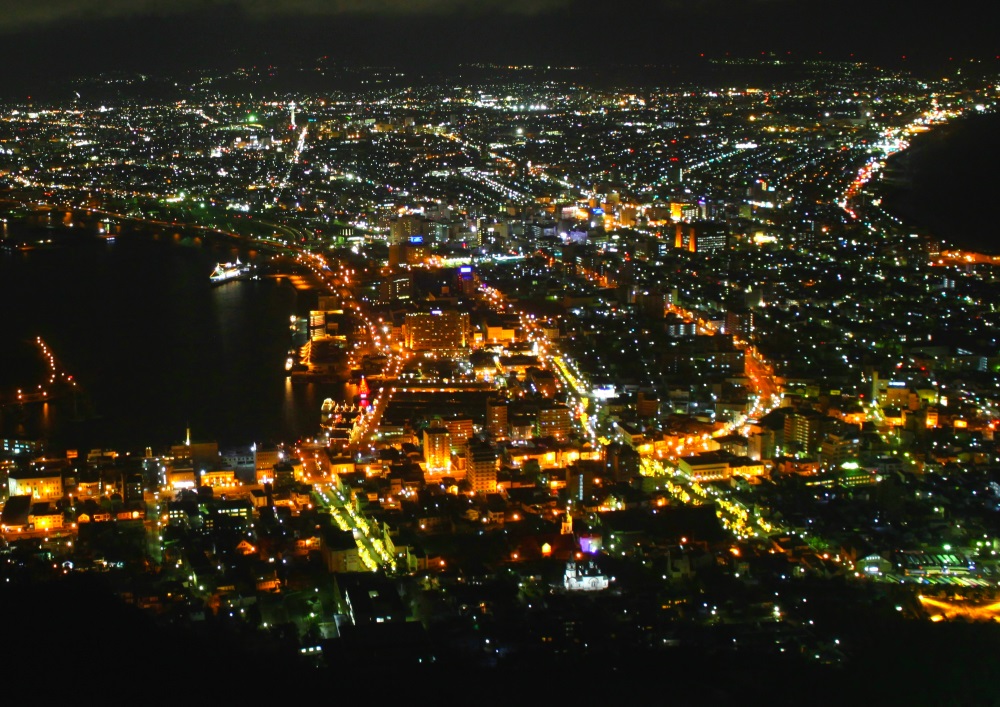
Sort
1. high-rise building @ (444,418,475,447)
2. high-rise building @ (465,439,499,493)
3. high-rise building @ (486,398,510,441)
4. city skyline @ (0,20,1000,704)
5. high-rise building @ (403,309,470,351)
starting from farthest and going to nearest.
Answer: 1. high-rise building @ (403,309,470,351)
2. high-rise building @ (486,398,510,441)
3. high-rise building @ (444,418,475,447)
4. high-rise building @ (465,439,499,493)
5. city skyline @ (0,20,1000,704)

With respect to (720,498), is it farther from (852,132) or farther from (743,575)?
(852,132)

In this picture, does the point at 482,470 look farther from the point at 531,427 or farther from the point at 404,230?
the point at 404,230

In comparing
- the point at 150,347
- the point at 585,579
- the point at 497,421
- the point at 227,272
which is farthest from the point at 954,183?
the point at 585,579

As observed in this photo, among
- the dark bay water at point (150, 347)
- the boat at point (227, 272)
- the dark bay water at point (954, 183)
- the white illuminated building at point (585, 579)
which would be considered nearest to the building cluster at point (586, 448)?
the white illuminated building at point (585, 579)

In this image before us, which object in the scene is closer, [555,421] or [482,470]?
[482,470]

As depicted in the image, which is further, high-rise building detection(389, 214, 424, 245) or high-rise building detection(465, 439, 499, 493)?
high-rise building detection(389, 214, 424, 245)

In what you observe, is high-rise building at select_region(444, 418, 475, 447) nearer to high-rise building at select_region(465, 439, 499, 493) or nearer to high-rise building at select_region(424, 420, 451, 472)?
high-rise building at select_region(424, 420, 451, 472)

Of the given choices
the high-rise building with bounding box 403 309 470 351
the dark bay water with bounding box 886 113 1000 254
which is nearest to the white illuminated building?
the high-rise building with bounding box 403 309 470 351
